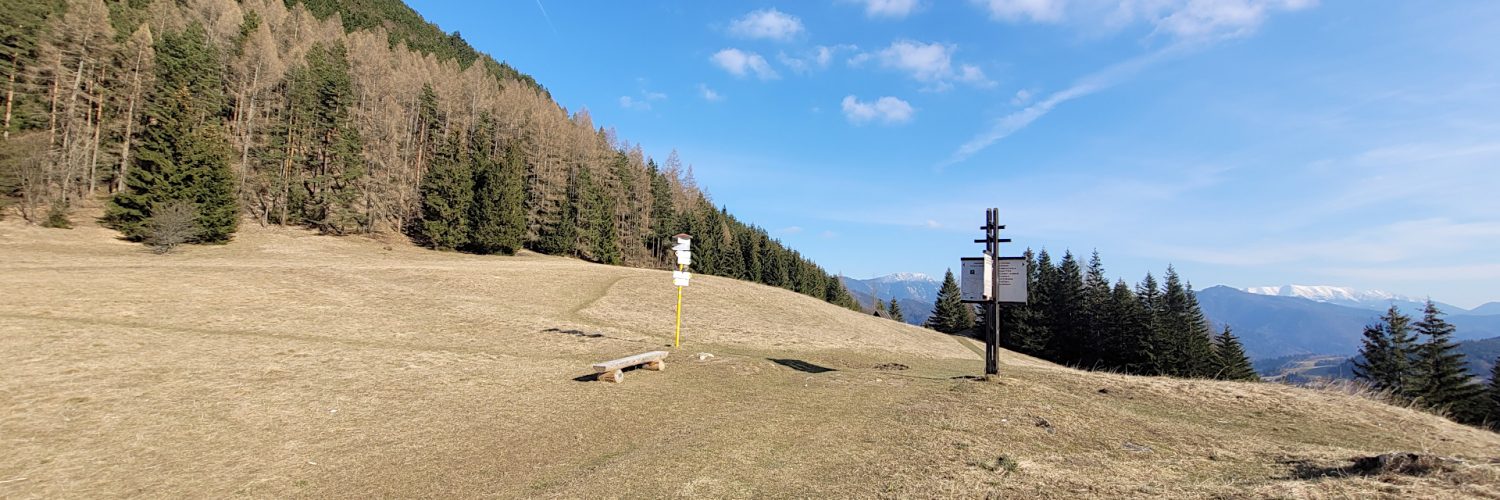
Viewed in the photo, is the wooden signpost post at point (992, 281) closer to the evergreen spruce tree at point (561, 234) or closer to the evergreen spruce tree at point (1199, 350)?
the evergreen spruce tree at point (1199, 350)

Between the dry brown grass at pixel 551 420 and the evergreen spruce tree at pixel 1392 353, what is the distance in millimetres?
42720

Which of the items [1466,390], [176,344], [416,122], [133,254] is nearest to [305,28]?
[416,122]

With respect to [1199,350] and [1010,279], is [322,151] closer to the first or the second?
[1010,279]

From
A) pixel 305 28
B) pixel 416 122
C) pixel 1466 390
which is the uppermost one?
pixel 305 28

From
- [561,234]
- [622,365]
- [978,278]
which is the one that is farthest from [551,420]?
[561,234]

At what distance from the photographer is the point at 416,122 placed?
65.9 meters

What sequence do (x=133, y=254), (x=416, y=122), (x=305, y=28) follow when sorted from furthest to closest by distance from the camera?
(x=305, y=28)
(x=416, y=122)
(x=133, y=254)

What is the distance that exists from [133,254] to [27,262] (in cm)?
707

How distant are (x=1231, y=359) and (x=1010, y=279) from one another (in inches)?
2187

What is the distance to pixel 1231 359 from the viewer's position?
53.8 meters

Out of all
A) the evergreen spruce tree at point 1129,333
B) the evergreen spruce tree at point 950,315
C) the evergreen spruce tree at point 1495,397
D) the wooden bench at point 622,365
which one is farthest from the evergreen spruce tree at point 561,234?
the evergreen spruce tree at point 1495,397

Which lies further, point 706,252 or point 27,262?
point 706,252

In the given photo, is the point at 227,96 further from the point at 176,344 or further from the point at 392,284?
the point at 176,344

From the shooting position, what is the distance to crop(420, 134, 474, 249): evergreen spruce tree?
54234mm
